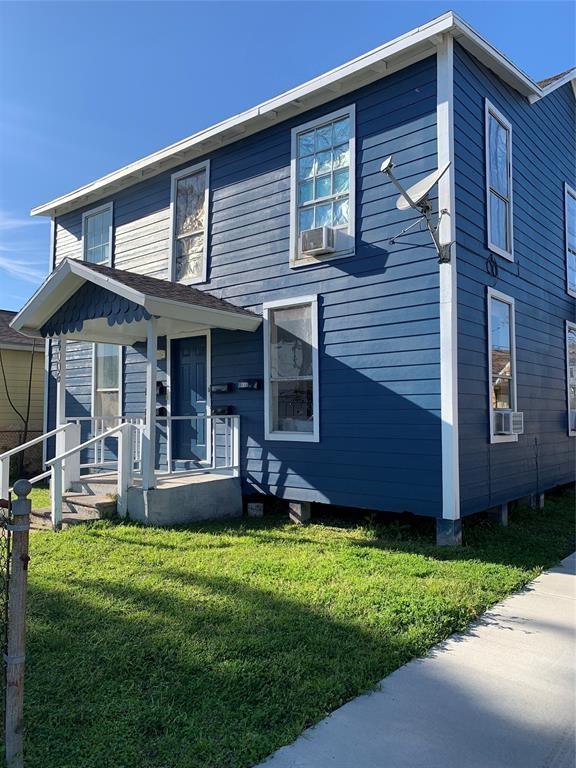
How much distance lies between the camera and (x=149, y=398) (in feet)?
21.2

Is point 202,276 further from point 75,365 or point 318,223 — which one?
point 75,365

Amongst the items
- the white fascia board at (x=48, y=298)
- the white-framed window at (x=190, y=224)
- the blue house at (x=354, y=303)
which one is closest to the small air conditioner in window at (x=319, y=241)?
the blue house at (x=354, y=303)

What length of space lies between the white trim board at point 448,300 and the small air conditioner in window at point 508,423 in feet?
4.04

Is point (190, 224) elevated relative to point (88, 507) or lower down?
elevated

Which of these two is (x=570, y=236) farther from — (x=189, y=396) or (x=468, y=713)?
(x=468, y=713)

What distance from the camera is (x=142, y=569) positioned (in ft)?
15.7

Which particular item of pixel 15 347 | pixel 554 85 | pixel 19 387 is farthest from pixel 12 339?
pixel 554 85

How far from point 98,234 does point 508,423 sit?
26.2 feet

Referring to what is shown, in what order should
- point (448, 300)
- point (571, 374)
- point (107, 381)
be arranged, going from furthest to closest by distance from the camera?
point (107, 381) < point (571, 374) < point (448, 300)

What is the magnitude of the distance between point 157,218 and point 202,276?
1638 millimetres

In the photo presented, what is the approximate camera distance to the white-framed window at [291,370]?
694cm

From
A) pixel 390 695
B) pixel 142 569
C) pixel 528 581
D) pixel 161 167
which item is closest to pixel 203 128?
pixel 161 167

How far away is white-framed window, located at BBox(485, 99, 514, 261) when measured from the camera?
6.72 meters

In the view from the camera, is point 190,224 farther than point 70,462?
Yes
